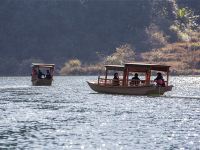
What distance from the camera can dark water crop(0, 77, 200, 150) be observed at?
38.4 m

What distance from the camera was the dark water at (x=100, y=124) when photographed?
38438 millimetres

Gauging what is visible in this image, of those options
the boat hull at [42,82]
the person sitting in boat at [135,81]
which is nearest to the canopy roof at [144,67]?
the person sitting in boat at [135,81]

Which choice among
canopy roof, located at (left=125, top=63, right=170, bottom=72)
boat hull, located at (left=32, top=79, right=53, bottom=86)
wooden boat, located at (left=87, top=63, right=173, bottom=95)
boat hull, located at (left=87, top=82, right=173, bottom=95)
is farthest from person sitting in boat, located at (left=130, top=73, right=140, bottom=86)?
boat hull, located at (left=32, top=79, right=53, bottom=86)

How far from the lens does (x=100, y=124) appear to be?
155ft

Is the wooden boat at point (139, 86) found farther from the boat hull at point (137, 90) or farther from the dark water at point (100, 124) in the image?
the dark water at point (100, 124)

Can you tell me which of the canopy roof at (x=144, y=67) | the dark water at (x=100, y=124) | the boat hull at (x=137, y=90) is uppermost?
the canopy roof at (x=144, y=67)

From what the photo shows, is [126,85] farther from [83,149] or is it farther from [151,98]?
[83,149]

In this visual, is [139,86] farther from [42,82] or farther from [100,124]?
[42,82]

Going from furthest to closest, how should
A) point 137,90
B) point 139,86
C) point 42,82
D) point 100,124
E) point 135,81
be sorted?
point 42,82 < point 135,81 < point 137,90 < point 139,86 < point 100,124

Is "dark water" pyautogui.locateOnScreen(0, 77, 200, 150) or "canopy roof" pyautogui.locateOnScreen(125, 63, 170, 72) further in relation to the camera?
"canopy roof" pyautogui.locateOnScreen(125, 63, 170, 72)

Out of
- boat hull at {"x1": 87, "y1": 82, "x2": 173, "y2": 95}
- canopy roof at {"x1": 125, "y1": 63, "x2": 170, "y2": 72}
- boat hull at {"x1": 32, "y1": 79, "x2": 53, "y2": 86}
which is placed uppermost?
canopy roof at {"x1": 125, "y1": 63, "x2": 170, "y2": 72}

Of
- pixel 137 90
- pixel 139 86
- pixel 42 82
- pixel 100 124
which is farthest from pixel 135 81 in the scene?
pixel 42 82

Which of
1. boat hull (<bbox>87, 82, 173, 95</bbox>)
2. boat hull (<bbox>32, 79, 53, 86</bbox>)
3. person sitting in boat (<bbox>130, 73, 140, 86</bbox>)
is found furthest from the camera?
boat hull (<bbox>32, 79, 53, 86</bbox>)

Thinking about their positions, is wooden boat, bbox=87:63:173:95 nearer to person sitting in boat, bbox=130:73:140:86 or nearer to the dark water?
person sitting in boat, bbox=130:73:140:86
